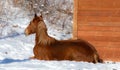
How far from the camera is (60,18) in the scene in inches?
616

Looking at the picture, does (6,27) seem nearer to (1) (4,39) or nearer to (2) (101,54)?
(1) (4,39)

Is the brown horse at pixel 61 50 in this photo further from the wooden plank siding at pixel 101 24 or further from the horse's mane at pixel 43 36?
the wooden plank siding at pixel 101 24

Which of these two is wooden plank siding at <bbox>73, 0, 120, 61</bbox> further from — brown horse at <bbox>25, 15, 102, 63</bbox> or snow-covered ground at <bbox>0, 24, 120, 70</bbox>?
brown horse at <bbox>25, 15, 102, 63</bbox>

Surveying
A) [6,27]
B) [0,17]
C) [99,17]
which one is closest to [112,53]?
[99,17]

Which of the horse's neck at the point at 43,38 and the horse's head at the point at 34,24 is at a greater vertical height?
the horse's head at the point at 34,24

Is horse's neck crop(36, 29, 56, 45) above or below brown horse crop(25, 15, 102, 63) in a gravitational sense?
above

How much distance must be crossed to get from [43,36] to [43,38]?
48 millimetres

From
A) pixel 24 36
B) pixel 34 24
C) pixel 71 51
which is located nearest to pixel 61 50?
pixel 71 51

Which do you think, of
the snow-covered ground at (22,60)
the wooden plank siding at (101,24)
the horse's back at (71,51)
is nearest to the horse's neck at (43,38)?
the horse's back at (71,51)

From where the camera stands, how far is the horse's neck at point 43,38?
802 centimetres

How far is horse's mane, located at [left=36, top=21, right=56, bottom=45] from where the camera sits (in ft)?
26.3

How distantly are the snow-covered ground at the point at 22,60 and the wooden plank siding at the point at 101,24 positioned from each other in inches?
41.9

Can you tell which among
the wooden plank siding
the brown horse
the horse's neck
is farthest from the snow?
the wooden plank siding

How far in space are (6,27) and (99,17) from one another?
18.2 ft
